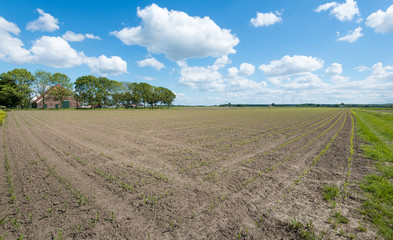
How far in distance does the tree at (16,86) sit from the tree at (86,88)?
1503 centimetres

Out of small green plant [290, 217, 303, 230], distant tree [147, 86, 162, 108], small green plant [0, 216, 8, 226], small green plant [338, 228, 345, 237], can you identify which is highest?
distant tree [147, 86, 162, 108]

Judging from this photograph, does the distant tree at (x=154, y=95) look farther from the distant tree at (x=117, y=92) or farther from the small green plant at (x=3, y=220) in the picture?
the small green plant at (x=3, y=220)

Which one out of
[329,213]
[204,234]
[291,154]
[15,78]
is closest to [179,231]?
[204,234]

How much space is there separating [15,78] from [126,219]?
88370 millimetres

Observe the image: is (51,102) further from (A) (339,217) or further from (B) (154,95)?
(A) (339,217)

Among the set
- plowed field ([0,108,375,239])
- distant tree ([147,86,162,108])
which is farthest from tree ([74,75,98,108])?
plowed field ([0,108,375,239])

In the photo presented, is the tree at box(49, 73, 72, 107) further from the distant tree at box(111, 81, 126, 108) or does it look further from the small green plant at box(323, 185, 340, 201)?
the small green plant at box(323, 185, 340, 201)

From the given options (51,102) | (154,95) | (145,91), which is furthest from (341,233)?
(154,95)

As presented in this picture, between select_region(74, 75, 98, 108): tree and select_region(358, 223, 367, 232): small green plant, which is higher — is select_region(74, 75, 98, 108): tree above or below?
above

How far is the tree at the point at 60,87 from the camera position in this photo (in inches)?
2608

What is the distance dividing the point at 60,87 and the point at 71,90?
4.01 metres

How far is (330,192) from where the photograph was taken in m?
5.39

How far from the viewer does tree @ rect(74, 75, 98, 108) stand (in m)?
74.0

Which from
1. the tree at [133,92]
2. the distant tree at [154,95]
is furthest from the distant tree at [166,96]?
the tree at [133,92]
